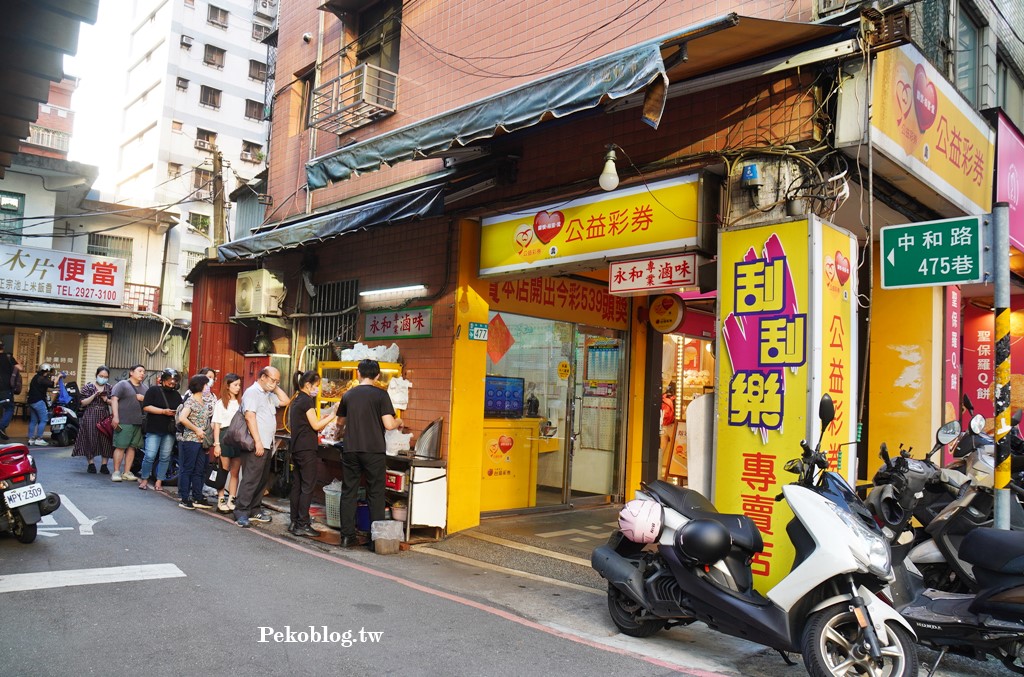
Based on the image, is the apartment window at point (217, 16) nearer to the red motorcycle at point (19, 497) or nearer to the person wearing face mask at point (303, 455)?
the person wearing face mask at point (303, 455)

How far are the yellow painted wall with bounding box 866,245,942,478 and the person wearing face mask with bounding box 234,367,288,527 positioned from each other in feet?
23.2

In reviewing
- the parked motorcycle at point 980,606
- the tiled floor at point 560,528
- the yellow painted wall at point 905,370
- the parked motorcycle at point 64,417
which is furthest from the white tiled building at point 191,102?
the parked motorcycle at point 980,606

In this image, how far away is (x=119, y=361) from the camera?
2295 centimetres

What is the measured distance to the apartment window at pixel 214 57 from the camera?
36.6 metres

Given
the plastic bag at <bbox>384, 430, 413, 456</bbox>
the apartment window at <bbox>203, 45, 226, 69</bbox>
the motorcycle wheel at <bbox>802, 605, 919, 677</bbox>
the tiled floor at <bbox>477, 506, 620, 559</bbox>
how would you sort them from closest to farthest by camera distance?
the motorcycle wheel at <bbox>802, 605, 919, 677</bbox>, the tiled floor at <bbox>477, 506, 620, 559</bbox>, the plastic bag at <bbox>384, 430, 413, 456</bbox>, the apartment window at <bbox>203, 45, 226, 69</bbox>

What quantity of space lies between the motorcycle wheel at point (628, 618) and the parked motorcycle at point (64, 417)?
1439 centimetres

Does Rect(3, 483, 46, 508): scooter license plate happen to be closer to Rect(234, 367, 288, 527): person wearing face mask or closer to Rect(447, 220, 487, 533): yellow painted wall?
Rect(234, 367, 288, 527): person wearing face mask

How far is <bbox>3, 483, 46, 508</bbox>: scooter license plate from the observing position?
6.70 m

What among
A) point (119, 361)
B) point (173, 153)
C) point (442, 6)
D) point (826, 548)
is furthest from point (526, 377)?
point (173, 153)

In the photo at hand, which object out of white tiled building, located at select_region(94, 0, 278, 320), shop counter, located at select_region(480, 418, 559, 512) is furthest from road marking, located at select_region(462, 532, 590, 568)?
white tiled building, located at select_region(94, 0, 278, 320)

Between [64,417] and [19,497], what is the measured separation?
35.8ft

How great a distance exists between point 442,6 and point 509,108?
15.0 feet

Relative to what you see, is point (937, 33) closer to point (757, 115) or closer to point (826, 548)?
point (757, 115)

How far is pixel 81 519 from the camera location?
8242 mm
